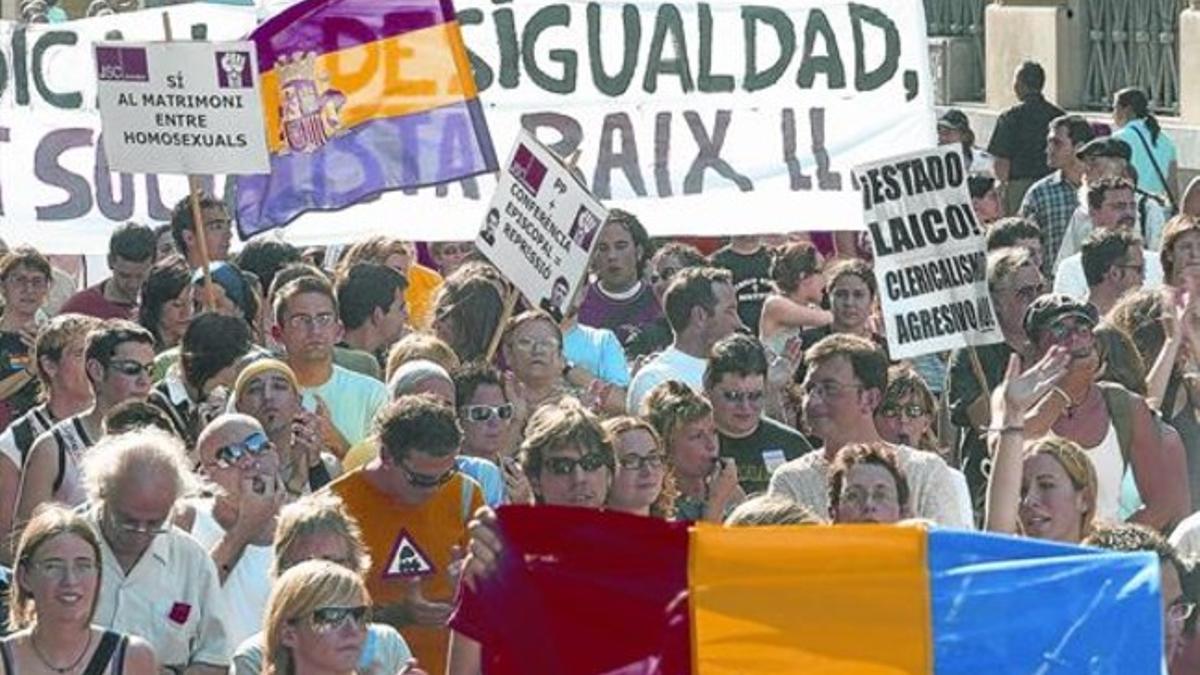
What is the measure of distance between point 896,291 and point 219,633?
4.02 m

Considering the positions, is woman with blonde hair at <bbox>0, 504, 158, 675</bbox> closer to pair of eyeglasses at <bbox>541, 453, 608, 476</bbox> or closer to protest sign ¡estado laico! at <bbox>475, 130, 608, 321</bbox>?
pair of eyeglasses at <bbox>541, 453, 608, 476</bbox>

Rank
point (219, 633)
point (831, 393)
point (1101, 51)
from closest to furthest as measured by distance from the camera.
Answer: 1. point (219, 633)
2. point (831, 393)
3. point (1101, 51)

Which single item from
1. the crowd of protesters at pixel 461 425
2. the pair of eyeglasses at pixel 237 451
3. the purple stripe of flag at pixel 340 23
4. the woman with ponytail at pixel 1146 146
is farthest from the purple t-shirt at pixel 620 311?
the woman with ponytail at pixel 1146 146

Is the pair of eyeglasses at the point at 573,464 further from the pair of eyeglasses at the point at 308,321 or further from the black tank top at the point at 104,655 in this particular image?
the pair of eyeglasses at the point at 308,321

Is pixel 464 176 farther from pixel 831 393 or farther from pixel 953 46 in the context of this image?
pixel 953 46

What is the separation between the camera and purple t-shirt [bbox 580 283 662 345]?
16.1 meters

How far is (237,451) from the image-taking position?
1119 cm

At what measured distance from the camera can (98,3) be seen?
29109 mm

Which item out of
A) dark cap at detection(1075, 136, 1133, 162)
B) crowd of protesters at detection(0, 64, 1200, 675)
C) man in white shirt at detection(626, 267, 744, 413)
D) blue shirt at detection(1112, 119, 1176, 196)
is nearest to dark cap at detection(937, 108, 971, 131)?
blue shirt at detection(1112, 119, 1176, 196)

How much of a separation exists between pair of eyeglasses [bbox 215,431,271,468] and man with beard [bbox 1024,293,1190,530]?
240 centimetres

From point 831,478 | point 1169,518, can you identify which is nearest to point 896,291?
point 1169,518

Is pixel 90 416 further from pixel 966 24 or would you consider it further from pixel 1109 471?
pixel 966 24

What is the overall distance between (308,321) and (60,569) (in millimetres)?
3531

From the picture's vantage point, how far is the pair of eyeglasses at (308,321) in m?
13.3
